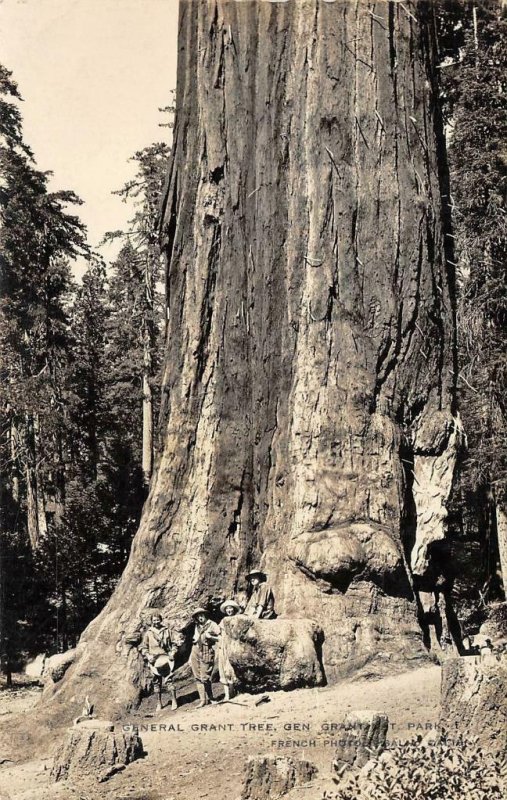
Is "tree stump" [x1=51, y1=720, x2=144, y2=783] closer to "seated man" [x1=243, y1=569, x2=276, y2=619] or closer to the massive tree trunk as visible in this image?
the massive tree trunk

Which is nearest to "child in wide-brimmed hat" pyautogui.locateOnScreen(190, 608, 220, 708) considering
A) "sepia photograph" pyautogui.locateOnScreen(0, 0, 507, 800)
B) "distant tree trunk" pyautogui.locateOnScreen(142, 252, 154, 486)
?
"sepia photograph" pyautogui.locateOnScreen(0, 0, 507, 800)

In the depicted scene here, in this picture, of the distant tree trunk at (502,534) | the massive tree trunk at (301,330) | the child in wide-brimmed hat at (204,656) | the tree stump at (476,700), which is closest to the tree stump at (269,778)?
the tree stump at (476,700)

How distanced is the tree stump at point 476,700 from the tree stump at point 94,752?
2433 millimetres

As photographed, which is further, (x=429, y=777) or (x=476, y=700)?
(x=476, y=700)

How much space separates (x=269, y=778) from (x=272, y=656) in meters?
1.71

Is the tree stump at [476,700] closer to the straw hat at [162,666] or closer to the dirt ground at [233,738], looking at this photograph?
the dirt ground at [233,738]

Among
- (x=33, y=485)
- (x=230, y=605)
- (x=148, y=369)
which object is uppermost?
(x=148, y=369)

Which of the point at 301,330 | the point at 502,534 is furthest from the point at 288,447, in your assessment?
the point at 502,534

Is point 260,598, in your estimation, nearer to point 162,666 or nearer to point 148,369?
point 162,666

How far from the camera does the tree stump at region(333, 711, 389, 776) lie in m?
7.55

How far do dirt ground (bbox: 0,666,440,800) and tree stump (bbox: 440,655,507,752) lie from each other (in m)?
0.55

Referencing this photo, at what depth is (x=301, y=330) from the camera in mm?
10062

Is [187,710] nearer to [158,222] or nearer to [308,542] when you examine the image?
[308,542]

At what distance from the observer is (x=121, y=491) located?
17109 millimetres
